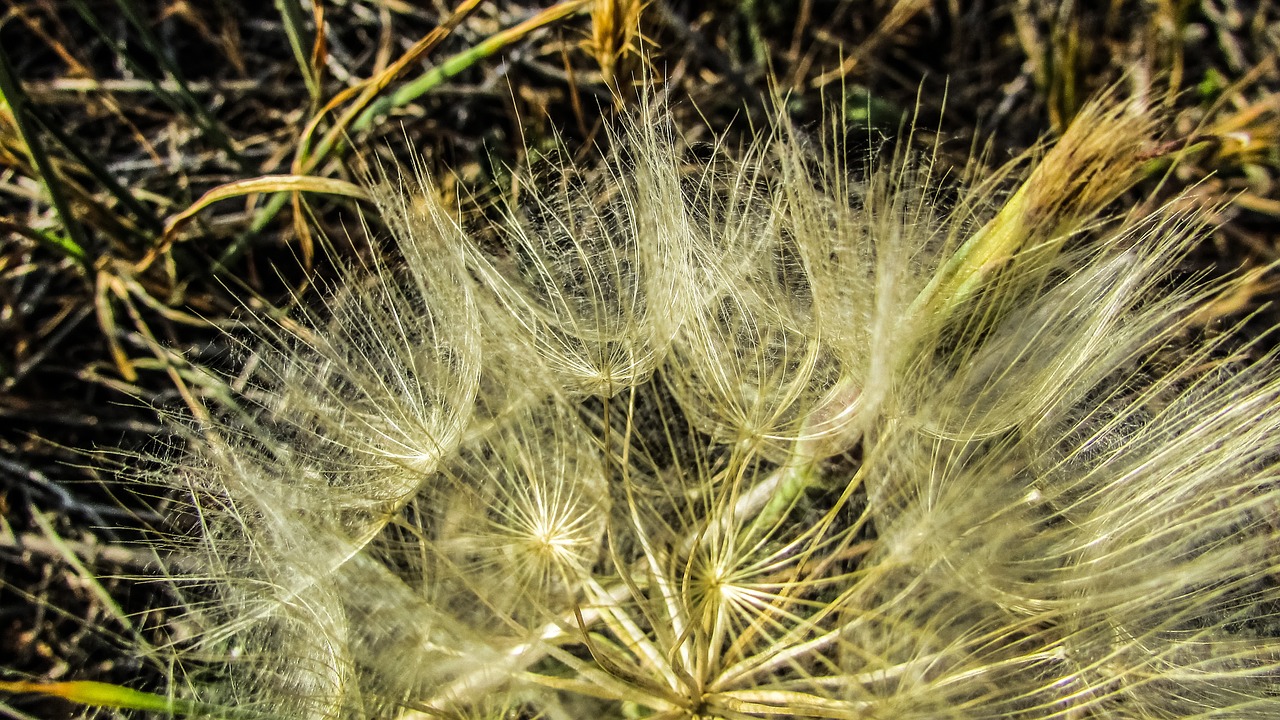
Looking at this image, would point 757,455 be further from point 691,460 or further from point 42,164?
point 42,164

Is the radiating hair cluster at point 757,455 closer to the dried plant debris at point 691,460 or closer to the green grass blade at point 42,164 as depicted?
the dried plant debris at point 691,460

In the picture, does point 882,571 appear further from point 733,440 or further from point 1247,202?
point 1247,202

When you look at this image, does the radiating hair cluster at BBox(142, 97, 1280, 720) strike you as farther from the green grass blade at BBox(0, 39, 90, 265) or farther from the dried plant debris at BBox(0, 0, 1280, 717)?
the green grass blade at BBox(0, 39, 90, 265)

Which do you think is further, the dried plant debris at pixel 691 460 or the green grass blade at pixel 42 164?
the green grass blade at pixel 42 164

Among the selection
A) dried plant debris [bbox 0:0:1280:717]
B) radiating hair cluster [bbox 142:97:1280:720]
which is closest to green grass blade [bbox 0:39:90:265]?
dried plant debris [bbox 0:0:1280:717]

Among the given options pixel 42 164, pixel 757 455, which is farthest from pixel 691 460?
pixel 42 164

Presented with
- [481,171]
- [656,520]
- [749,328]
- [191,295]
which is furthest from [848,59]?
[191,295]

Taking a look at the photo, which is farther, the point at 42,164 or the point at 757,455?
the point at 42,164

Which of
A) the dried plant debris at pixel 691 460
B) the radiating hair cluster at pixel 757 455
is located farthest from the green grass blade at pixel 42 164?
the radiating hair cluster at pixel 757 455
